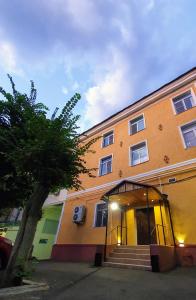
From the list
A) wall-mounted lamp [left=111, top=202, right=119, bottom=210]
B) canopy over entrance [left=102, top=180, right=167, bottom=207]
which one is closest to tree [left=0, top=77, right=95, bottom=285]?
canopy over entrance [left=102, top=180, right=167, bottom=207]

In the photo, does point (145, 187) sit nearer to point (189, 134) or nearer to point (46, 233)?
point (189, 134)

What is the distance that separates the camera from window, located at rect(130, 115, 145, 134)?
14473 mm

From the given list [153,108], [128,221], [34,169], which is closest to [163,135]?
[153,108]

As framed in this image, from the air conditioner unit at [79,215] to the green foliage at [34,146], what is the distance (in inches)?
214

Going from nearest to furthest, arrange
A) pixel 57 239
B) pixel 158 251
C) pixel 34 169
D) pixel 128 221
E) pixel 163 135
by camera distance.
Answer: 1. pixel 34 169
2. pixel 158 251
3. pixel 128 221
4. pixel 163 135
5. pixel 57 239

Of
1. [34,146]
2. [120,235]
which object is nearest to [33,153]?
[34,146]

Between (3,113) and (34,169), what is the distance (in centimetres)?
283

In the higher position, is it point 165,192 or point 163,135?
point 163,135

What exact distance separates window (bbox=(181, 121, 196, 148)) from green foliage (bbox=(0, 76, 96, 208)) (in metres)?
6.80

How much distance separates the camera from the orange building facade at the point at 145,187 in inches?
366

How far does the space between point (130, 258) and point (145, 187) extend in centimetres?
324

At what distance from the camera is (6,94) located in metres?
Answer: 7.44

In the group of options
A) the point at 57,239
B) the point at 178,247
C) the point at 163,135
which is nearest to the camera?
the point at 178,247

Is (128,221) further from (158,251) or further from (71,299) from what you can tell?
(71,299)
